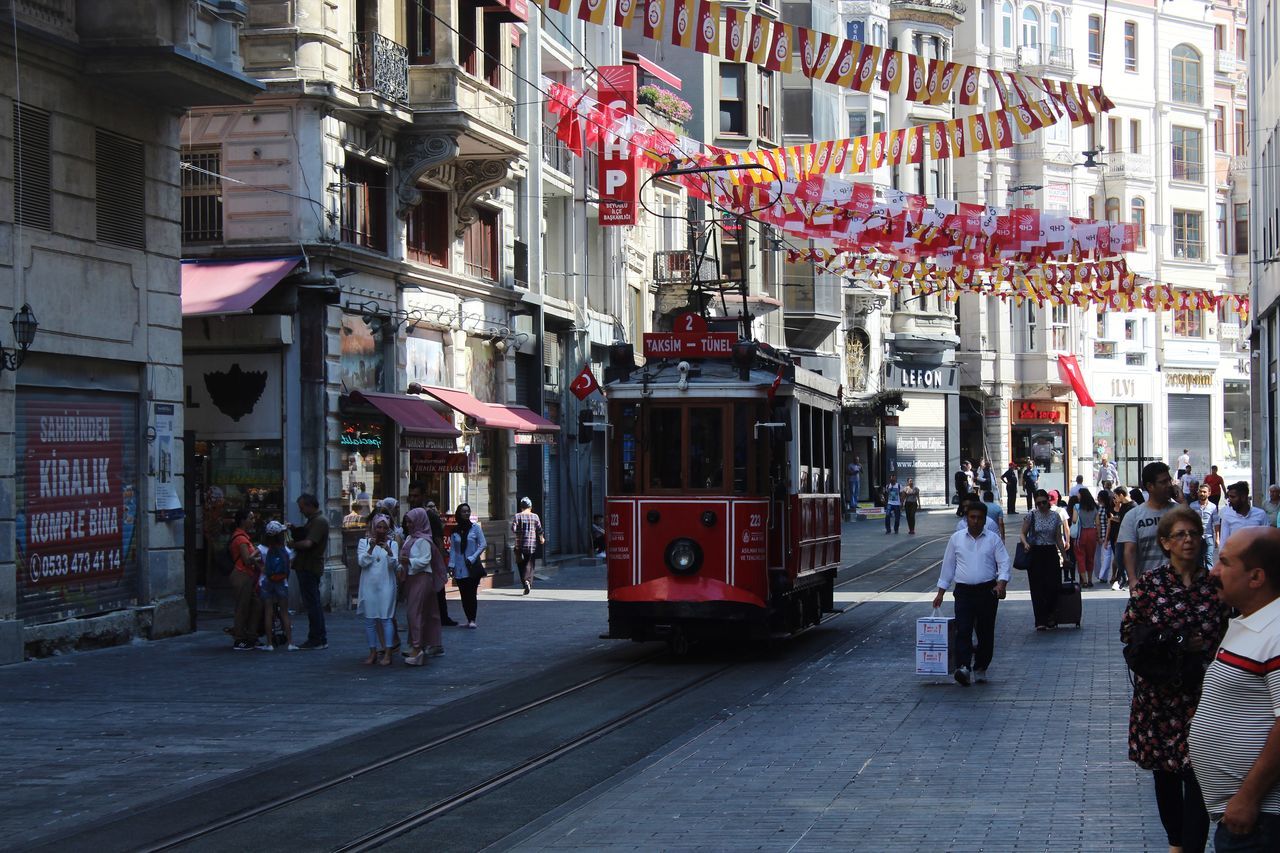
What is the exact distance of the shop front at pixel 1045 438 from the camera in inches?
2613

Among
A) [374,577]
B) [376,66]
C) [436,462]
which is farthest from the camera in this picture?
[436,462]

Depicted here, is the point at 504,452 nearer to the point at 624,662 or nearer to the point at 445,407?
the point at 445,407

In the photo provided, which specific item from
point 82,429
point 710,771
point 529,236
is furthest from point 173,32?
point 529,236

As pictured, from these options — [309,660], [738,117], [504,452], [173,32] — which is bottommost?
[309,660]

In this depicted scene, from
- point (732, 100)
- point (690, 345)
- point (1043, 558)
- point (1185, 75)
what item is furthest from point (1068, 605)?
point (1185, 75)

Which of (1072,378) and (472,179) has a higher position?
(472,179)

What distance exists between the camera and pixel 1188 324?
70250mm

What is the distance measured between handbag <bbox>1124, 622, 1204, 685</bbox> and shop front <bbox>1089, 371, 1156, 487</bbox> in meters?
61.1

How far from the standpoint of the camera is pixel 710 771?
11016 millimetres

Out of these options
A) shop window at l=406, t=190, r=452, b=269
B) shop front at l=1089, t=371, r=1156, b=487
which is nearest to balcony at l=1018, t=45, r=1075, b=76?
shop front at l=1089, t=371, r=1156, b=487

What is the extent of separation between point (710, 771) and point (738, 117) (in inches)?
1668

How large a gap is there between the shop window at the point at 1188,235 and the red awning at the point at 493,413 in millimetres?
42597

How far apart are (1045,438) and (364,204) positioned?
44.1m

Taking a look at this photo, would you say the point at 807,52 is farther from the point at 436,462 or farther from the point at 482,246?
the point at 482,246
